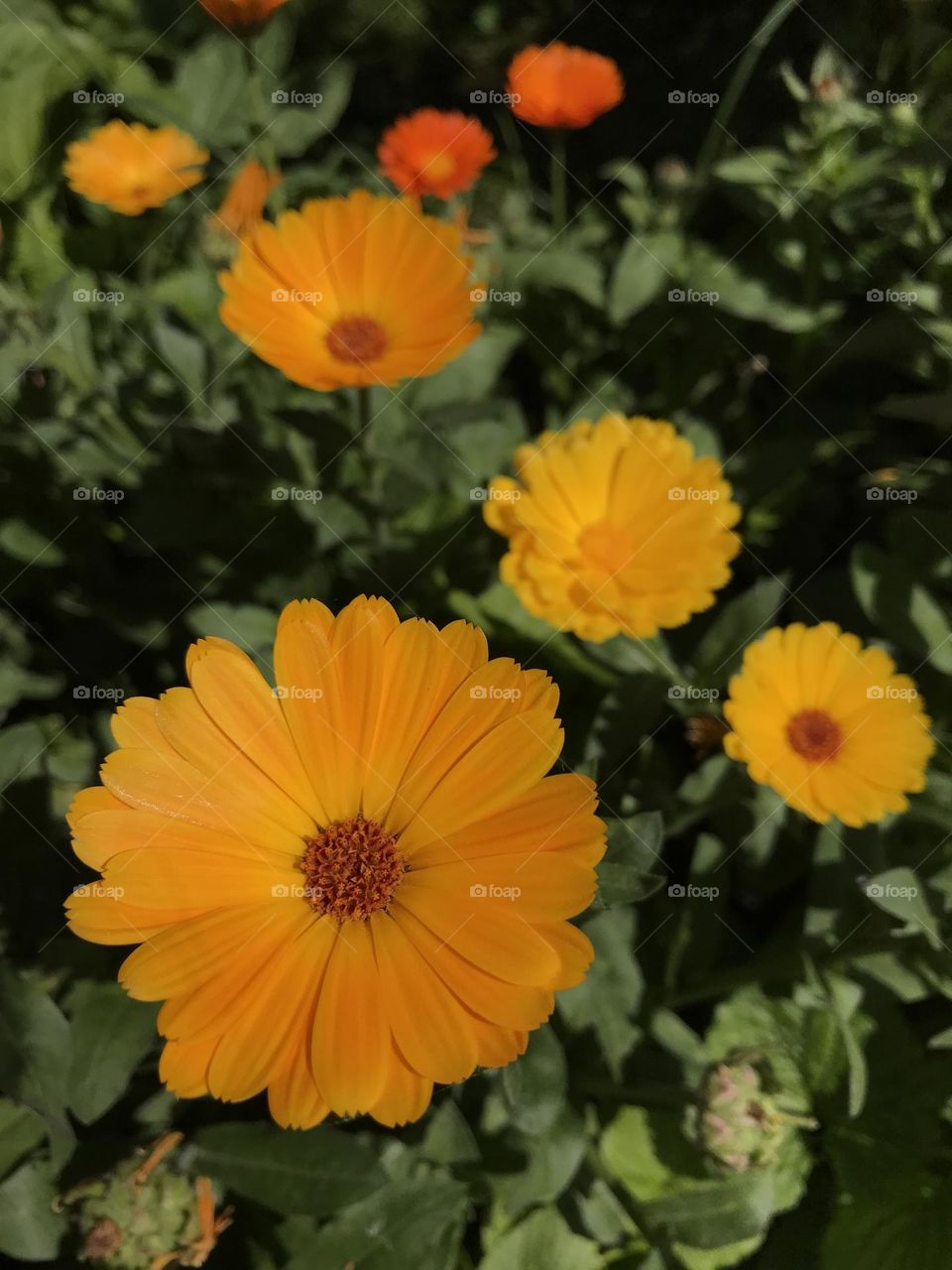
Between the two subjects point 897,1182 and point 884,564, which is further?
point 884,564

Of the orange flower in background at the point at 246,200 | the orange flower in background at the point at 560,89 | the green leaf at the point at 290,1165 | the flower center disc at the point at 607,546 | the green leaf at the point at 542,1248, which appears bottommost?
the green leaf at the point at 542,1248

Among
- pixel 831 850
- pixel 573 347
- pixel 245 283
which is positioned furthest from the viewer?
pixel 573 347

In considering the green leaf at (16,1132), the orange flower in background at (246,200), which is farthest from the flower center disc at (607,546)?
the green leaf at (16,1132)

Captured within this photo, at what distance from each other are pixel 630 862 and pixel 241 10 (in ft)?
5.81

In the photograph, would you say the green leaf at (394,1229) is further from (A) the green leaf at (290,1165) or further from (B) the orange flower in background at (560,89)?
(B) the orange flower in background at (560,89)

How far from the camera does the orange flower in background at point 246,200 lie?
2.17 meters

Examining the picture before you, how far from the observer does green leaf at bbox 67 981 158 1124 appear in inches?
51.9

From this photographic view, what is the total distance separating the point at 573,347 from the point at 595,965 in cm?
149

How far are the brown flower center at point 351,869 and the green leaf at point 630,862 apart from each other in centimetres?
27

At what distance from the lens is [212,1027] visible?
1.04m

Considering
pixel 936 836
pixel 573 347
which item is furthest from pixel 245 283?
pixel 936 836

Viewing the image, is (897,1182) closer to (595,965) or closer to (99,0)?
(595,965)

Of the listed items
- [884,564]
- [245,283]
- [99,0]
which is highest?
[99,0]

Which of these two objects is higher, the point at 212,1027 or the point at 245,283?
the point at 245,283
